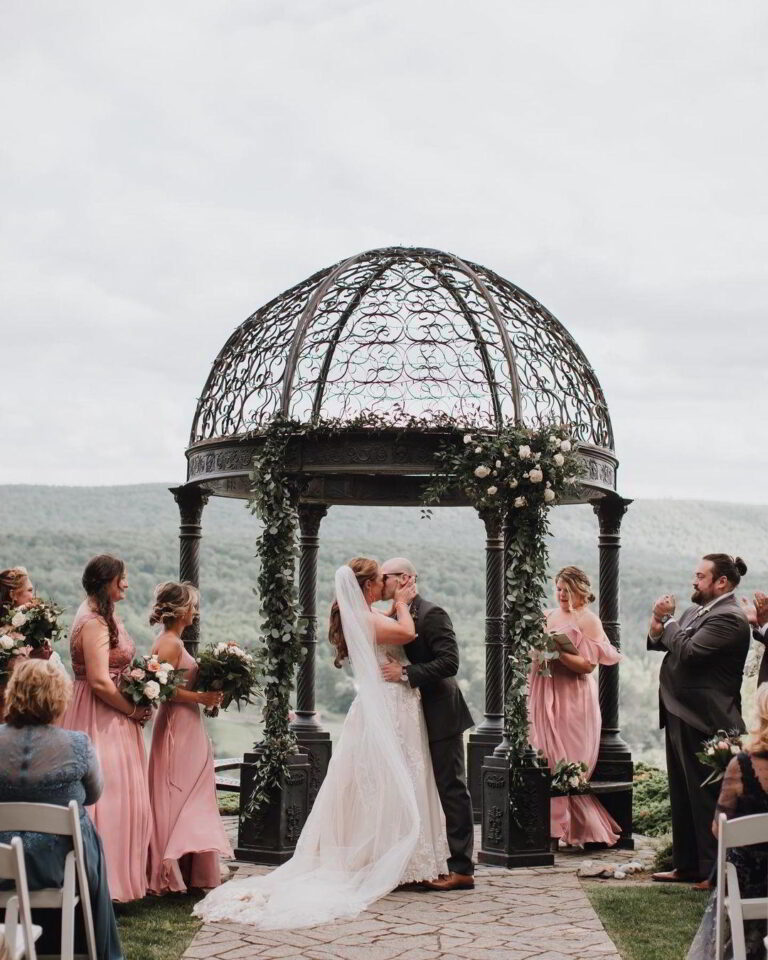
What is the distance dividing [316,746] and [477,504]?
349 cm

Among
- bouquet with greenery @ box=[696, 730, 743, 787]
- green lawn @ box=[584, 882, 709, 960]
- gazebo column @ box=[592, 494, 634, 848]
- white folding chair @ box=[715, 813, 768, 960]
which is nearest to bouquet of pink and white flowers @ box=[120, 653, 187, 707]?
green lawn @ box=[584, 882, 709, 960]

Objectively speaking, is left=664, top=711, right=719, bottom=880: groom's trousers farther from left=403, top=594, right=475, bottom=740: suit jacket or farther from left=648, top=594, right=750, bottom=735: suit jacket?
left=403, top=594, right=475, bottom=740: suit jacket

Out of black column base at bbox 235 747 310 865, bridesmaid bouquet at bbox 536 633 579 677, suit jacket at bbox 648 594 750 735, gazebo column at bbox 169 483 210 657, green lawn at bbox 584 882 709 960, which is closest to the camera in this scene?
green lawn at bbox 584 882 709 960

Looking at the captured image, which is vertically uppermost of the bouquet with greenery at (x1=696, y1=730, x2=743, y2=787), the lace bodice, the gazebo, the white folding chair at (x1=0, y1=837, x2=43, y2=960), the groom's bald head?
the gazebo

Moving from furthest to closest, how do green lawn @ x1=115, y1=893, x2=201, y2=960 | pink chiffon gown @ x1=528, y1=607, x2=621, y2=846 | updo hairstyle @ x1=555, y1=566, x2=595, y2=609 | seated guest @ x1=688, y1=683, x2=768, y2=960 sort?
1. updo hairstyle @ x1=555, y1=566, x2=595, y2=609
2. pink chiffon gown @ x1=528, y1=607, x2=621, y2=846
3. green lawn @ x1=115, y1=893, x2=201, y2=960
4. seated guest @ x1=688, y1=683, x2=768, y2=960

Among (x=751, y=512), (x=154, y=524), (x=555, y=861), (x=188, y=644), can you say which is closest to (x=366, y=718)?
(x=555, y=861)

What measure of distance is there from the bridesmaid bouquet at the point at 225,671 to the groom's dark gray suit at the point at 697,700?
9.13 ft

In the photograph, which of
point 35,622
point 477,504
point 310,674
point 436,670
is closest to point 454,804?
point 436,670

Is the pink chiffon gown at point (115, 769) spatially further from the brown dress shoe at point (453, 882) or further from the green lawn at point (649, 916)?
the green lawn at point (649, 916)

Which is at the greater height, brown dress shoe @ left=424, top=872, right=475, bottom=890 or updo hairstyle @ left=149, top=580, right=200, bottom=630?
updo hairstyle @ left=149, top=580, right=200, bottom=630

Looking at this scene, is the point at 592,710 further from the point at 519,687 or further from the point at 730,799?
the point at 730,799

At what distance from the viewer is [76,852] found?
5.27m

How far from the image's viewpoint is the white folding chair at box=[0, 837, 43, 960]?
468 centimetres

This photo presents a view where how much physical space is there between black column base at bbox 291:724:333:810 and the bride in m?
3.25
